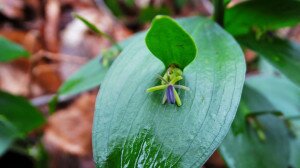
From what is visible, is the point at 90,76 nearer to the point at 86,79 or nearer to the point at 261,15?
the point at 86,79

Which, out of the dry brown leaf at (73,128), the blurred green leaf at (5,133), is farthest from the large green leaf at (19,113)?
the dry brown leaf at (73,128)

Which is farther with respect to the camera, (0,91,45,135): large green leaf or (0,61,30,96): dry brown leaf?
(0,61,30,96): dry brown leaf

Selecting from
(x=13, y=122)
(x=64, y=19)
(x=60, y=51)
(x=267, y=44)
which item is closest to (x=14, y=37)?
(x=60, y=51)

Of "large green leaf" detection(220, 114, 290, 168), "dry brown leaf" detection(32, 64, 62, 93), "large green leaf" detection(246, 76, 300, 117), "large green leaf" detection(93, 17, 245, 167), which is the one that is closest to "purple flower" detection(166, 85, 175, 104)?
"large green leaf" detection(93, 17, 245, 167)

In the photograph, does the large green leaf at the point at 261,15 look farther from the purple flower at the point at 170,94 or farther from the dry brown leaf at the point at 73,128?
the dry brown leaf at the point at 73,128

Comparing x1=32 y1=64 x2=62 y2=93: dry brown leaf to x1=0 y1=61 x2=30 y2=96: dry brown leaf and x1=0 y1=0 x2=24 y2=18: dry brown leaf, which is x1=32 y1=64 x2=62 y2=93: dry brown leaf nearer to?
x1=0 y1=61 x2=30 y2=96: dry brown leaf

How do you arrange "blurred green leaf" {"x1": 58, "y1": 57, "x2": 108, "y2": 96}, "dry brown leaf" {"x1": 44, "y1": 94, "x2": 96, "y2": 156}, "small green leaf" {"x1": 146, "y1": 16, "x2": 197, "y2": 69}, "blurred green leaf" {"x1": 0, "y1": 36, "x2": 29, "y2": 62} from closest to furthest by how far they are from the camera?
"small green leaf" {"x1": 146, "y1": 16, "x2": 197, "y2": 69} → "blurred green leaf" {"x1": 58, "y1": 57, "x2": 108, "y2": 96} → "blurred green leaf" {"x1": 0, "y1": 36, "x2": 29, "y2": 62} → "dry brown leaf" {"x1": 44, "y1": 94, "x2": 96, "y2": 156}
